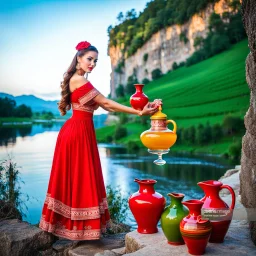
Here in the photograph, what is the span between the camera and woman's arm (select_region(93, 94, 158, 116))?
3.68 m

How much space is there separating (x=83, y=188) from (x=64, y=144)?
50 cm

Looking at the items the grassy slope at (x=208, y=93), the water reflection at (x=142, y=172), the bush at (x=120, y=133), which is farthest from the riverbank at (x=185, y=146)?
the water reflection at (x=142, y=172)

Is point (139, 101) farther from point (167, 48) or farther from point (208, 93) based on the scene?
point (167, 48)

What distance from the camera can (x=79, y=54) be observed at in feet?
13.8

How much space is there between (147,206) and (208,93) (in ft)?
150

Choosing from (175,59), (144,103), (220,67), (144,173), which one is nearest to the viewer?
(144,103)

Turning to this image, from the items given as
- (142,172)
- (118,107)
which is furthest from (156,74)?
(118,107)

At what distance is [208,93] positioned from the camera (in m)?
48.6

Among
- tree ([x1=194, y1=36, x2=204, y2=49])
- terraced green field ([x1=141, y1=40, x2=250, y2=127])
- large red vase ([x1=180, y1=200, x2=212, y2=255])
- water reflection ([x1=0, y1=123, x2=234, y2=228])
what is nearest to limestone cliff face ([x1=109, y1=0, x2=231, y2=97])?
tree ([x1=194, y1=36, x2=204, y2=49])

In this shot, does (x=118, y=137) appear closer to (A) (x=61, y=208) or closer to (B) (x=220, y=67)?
(B) (x=220, y=67)

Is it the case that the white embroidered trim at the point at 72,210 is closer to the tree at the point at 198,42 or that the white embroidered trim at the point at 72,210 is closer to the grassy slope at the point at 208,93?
the grassy slope at the point at 208,93

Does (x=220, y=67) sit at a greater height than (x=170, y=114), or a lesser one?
greater

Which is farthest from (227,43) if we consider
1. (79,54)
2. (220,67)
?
(79,54)

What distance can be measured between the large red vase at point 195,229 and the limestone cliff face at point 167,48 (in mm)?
66166
